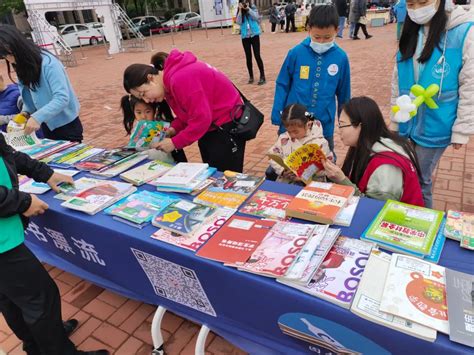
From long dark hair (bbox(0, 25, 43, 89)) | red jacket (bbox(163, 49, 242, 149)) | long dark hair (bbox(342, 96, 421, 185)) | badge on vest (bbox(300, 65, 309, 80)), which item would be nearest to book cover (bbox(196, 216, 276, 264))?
long dark hair (bbox(342, 96, 421, 185))

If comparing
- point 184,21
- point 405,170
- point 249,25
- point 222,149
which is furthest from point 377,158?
point 184,21

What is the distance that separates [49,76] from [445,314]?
100 inches

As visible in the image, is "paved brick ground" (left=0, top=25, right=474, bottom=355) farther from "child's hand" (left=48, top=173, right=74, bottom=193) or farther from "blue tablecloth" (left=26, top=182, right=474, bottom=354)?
"child's hand" (left=48, top=173, right=74, bottom=193)

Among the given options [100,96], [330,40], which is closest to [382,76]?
[330,40]

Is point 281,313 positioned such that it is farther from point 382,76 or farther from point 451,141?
point 382,76

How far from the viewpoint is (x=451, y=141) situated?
A: 1.82 meters

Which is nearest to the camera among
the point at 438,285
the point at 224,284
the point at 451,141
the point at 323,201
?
the point at 438,285

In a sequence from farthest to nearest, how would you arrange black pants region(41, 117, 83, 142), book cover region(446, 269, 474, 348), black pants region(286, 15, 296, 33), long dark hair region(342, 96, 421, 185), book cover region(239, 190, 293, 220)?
black pants region(286, 15, 296, 33) → black pants region(41, 117, 83, 142) → long dark hair region(342, 96, 421, 185) → book cover region(239, 190, 293, 220) → book cover region(446, 269, 474, 348)

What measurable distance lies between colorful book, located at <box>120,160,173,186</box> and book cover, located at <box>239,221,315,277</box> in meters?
0.88

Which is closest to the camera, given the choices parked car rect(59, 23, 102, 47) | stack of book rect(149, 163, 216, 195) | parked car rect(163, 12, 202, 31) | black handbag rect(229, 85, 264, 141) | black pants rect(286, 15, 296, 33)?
stack of book rect(149, 163, 216, 195)

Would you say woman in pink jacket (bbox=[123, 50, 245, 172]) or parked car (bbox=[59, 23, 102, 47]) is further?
parked car (bbox=[59, 23, 102, 47])

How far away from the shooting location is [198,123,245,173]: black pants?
2.17 metres

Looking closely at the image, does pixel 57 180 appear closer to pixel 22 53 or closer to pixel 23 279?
pixel 23 279

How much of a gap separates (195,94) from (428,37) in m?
1.25
